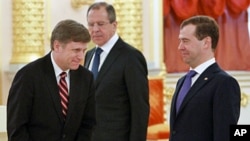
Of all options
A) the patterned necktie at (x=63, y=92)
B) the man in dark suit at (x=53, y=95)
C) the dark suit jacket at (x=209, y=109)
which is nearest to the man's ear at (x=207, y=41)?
the dark suit jacket at (x=209, y=109)

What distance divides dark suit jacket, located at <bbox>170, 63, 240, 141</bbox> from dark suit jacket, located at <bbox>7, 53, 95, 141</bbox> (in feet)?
1.83

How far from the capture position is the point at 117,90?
167 inches

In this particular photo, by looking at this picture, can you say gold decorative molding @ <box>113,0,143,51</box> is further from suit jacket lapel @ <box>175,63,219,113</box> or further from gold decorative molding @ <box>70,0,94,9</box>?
suit jacket lapel @ <box>175,63,219,113</box>

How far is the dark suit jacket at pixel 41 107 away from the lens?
3.46 m

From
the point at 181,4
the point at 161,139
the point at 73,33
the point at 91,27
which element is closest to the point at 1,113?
the point at 91,27

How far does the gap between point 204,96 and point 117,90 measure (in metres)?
0.82

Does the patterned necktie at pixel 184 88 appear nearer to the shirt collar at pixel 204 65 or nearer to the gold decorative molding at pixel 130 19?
the shirt collar at pixel 204 65

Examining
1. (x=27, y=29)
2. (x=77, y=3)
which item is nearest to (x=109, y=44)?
(x=27, y=29)

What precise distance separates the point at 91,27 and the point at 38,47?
121 inches

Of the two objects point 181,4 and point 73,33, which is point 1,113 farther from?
point 181,4

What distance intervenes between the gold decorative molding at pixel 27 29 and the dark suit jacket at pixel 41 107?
3.68 metres

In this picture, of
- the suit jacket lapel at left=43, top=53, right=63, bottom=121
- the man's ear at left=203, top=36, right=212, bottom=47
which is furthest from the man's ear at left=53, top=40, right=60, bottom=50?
the man's ear at left=203, top=36, right=212, bottom=47

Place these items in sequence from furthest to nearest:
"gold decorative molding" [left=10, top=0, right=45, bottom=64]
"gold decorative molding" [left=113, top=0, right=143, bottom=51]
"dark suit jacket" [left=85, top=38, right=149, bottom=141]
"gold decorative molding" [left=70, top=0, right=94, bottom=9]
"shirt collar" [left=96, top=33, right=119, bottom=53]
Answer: "gold decorative molding" [left=113, top=0, right=143, bottom=51]
"gold decorative molding" [left=70, top=0, right=94, bottom=9]
"gold decorative molding" [left=10, top=0, right=45, bottom=64]
"shirt collar" [left=96, top=33, right=119, bottom=53]
"dark suit jacket" [left=85, top=38, right=149, bottom=141]

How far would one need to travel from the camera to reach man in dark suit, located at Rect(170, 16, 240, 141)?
349 centimetres
